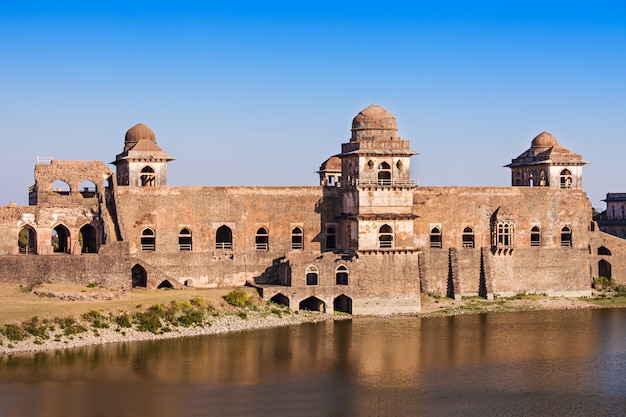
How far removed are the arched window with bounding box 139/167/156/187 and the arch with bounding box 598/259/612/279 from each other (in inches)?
1010

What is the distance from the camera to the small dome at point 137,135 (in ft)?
173

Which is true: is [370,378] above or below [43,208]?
below

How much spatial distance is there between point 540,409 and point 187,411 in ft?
35.8

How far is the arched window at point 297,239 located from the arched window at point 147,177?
784 cm

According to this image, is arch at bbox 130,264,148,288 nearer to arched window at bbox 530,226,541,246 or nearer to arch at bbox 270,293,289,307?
arch at bbox 270,293,289,307

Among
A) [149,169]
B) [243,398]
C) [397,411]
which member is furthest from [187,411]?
[149,169]

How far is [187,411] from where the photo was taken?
98.8 feet

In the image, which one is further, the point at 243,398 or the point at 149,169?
the point at 149,169

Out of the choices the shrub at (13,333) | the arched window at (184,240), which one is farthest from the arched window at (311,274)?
the shrub at (13,333)

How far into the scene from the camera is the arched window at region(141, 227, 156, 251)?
48.8 metres

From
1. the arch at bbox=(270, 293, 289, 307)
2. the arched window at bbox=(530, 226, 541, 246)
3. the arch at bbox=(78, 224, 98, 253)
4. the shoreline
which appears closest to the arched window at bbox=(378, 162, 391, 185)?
the shoreline

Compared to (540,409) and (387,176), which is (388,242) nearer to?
(387,176)

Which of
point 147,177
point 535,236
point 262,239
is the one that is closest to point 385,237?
point 262,239

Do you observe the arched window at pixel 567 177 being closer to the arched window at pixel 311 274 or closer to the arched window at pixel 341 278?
the arched window at pixel 341 278
